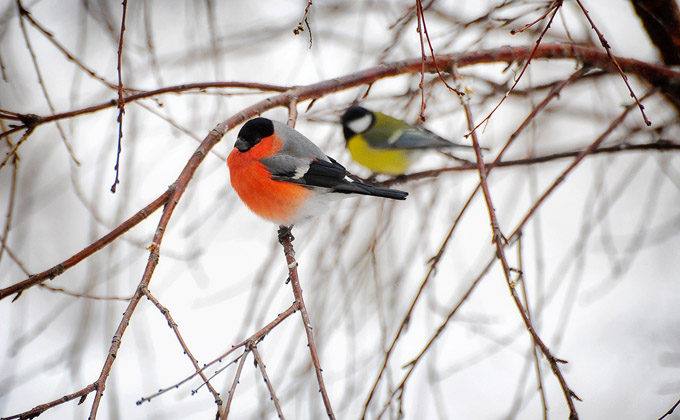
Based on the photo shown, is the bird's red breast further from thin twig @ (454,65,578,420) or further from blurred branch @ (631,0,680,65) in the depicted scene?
blurred branch @ (631,0,680,65)

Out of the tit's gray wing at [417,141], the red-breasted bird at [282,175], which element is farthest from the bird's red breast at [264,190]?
the tit's gray wing at [417,141]

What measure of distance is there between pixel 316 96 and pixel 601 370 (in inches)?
96.8

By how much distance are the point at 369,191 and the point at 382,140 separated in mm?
1285

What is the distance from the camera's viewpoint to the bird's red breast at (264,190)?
7.06 feet

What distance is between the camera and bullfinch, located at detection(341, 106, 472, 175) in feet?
10.2

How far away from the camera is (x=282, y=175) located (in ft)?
7.13

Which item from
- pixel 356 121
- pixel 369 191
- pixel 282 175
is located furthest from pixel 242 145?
pixel 356 121

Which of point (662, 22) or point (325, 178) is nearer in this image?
point (662, 22)

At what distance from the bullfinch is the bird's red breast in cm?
99

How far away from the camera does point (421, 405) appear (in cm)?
231

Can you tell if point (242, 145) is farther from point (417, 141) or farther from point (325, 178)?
point (417, 141)

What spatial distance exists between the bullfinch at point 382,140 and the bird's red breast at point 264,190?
3.25 feet

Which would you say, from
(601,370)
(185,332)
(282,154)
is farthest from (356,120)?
(601,370)

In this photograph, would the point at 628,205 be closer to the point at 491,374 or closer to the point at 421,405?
the point at 491,374
